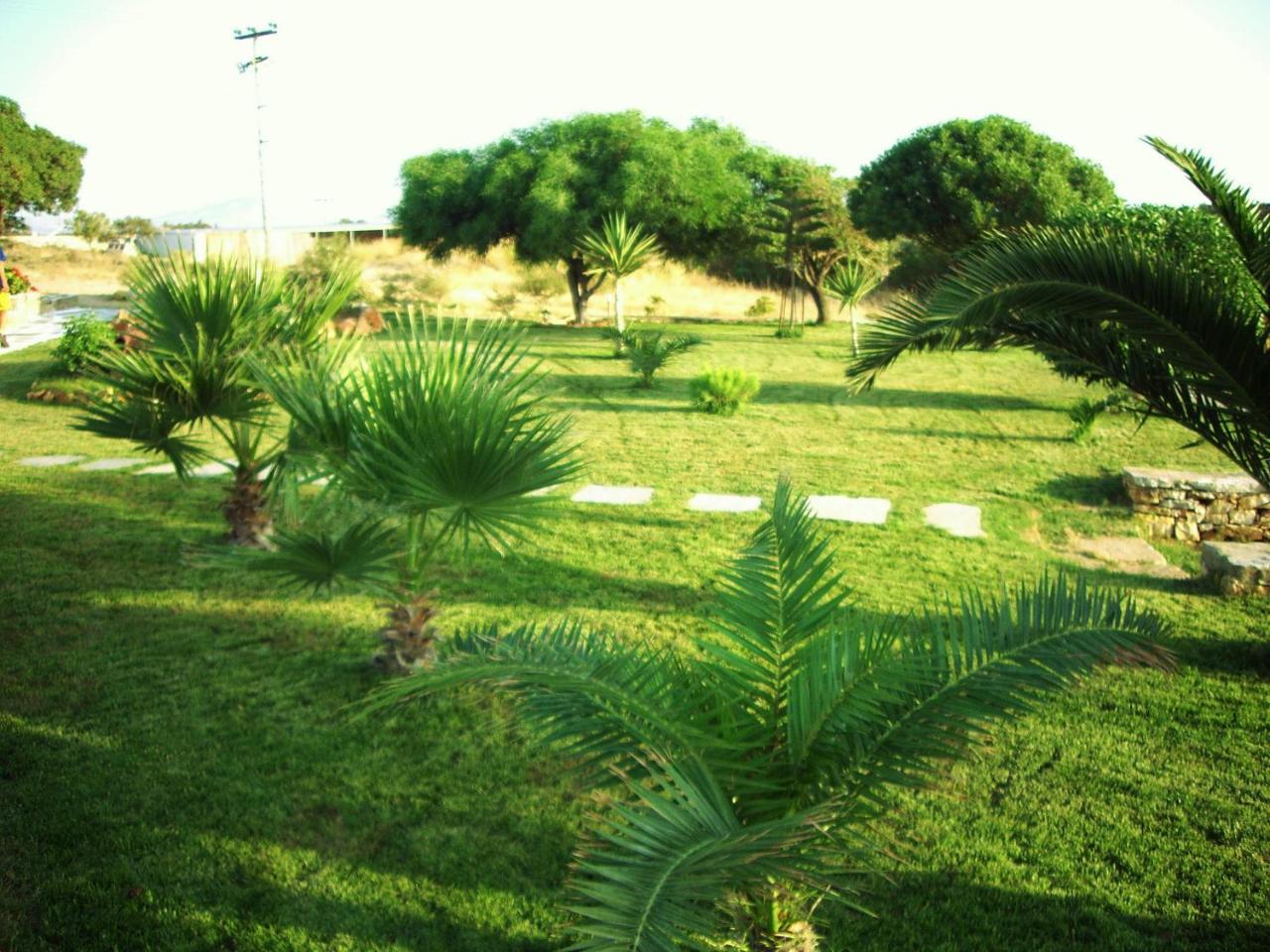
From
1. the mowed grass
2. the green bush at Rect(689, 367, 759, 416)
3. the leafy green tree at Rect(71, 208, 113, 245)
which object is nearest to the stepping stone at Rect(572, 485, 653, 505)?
the mowed grass

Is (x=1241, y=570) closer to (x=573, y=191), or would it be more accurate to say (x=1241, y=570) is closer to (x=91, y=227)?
(x=573, y=191)

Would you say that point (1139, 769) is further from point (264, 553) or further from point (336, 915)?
point (264, 553)

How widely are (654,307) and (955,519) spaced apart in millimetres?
21472

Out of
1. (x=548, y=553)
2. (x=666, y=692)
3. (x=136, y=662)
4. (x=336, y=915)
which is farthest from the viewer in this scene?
(x=548, y=553)

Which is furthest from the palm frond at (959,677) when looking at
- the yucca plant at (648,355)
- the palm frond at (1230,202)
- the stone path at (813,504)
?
the yucca plant at (648,355)

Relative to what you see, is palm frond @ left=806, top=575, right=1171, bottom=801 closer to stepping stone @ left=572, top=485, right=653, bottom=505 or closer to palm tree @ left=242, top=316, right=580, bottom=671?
palm tree @ left=242, top=316, right=580, bottom=671

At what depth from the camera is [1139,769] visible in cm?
390

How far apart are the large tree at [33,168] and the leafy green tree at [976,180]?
24.1m

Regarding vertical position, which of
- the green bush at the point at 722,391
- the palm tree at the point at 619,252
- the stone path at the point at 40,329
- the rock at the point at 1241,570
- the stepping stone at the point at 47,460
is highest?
the palm tree at the point at 619,252

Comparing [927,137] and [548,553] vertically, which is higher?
[927,137]

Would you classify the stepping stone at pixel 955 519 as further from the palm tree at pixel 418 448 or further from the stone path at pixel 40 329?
the stone path at pixel 40 329

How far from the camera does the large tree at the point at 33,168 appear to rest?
2741 centimetres

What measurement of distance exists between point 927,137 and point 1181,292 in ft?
65.3

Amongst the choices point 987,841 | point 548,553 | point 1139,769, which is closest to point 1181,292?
point 1139,769
